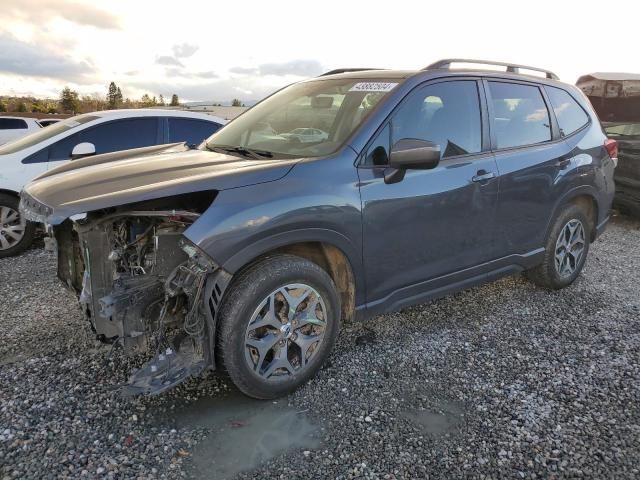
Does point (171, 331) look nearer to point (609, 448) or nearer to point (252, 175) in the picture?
point (252, 175)

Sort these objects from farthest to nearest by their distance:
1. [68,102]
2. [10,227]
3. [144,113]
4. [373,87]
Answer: [68,102], [144,113], [10,227], [373,87]

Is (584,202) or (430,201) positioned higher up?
(430,201)

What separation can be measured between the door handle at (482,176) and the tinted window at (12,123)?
13.5 meters

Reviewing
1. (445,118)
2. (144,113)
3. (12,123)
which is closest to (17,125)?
(12,123)

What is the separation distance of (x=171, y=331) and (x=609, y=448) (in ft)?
7.73

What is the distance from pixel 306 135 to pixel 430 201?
909 millimetres

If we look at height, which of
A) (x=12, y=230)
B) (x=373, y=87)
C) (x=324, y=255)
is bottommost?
(x=12, y=230)

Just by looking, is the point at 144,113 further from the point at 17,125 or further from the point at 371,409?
the point at 17,125

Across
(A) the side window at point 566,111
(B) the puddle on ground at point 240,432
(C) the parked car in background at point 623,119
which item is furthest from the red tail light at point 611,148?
(B) the puddle on ground at point 240,432

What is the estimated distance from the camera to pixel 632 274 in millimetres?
5328

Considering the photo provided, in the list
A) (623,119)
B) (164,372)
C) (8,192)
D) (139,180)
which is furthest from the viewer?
(623,119)

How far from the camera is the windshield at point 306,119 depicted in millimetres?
3236

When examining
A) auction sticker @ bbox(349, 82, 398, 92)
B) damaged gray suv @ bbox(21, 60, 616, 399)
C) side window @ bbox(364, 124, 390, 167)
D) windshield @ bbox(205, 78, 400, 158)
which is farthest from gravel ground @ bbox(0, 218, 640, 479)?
auction sticker @ bbox(349, 82, 398, 92)

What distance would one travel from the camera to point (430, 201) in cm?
332
